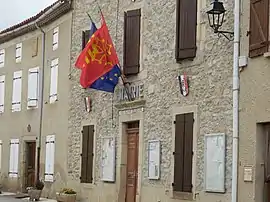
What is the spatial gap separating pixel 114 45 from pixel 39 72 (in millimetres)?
6666

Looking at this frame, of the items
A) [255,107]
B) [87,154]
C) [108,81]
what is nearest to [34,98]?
[87,154]

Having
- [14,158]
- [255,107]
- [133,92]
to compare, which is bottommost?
[14,158]

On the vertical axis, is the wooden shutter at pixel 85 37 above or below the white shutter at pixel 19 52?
below

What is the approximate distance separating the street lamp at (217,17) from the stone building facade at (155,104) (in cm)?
15

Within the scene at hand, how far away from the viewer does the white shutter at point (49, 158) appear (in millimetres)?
23297

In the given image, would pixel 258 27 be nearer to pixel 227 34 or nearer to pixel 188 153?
pixel 227 34

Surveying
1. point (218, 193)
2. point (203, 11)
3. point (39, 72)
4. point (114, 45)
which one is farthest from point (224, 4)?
point (39, 72)

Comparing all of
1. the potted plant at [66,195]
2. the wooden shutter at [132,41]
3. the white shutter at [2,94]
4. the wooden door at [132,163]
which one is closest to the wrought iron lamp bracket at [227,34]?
the wooden shutter at [132,41]

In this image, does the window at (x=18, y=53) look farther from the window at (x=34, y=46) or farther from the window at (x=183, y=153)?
the window at (x=183, y=153)

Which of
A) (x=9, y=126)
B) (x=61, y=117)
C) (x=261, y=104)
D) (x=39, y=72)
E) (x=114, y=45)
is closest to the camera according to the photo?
(x=261, y=104)

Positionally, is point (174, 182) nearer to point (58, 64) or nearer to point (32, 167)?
point (58, 64)

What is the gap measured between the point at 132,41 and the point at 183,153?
4.12m

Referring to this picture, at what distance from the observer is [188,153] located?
15.0 metres

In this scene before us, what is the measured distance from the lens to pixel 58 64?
2320cm
